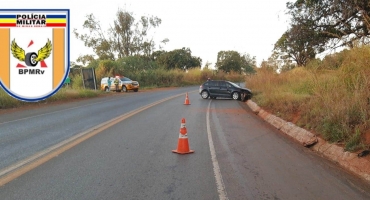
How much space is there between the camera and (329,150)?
28.6 ft

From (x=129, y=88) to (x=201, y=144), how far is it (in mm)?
31730

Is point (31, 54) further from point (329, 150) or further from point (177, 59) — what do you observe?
point (177, 59)

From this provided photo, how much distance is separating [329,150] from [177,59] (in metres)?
72.0

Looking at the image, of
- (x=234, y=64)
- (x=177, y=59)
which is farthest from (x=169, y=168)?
(x=234, y=64)

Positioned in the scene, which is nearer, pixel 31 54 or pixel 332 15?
pixel 31 54

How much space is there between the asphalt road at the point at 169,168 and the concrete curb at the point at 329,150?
0.27 metres

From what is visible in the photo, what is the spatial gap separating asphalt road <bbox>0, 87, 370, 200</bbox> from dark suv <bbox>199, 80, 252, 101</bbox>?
17217mm

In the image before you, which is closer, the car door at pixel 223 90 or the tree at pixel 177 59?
the car door at pixel 223 90

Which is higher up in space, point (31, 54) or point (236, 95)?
point (31, 54)

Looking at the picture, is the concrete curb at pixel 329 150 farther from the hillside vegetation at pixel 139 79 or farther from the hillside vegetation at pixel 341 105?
the hillside vegetation at pixel 139 79

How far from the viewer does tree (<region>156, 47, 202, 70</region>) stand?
77875mm

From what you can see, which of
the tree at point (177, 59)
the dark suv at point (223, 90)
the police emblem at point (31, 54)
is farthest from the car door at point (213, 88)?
the tree at point (177, 59)

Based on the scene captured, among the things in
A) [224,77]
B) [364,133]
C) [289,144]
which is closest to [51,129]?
[289,144]

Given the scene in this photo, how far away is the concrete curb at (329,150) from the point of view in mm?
7164
